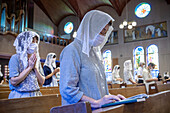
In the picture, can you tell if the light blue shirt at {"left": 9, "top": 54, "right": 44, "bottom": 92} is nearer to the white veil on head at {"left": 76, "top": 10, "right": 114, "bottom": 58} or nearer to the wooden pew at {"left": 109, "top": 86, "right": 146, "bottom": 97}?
the white veil on head at {"left": 76, "top": 10, "right": 114, "bottom": 58}

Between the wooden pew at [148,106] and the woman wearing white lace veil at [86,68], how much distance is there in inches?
6.7

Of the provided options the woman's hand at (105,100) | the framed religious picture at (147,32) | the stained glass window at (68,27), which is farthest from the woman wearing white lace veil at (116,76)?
the stained glass window at (68,27)

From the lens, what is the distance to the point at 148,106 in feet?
5.60

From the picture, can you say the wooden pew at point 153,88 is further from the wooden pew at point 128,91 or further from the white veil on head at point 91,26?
the white veil on head at point 91,26

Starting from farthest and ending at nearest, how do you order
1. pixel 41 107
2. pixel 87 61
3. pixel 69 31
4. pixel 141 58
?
pixel 69 31 < pixel 141 58 < pixel 41 107 < pixel 87 61

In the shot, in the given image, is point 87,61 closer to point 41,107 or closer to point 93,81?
point 93,81

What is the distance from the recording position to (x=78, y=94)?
1.58 m

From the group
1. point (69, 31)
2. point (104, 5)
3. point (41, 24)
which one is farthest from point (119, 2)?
point (41, 24)

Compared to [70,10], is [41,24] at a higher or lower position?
lower

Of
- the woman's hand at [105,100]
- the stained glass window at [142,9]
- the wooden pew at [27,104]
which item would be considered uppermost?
the stained glass window at [142,9]

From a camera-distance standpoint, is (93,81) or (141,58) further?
(141,58)

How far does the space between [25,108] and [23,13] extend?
46.3 feet

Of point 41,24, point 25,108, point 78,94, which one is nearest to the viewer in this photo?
point 78,94

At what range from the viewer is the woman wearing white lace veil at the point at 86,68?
1.58m
